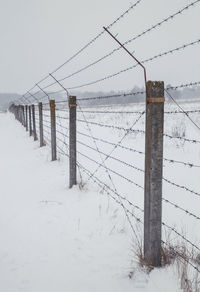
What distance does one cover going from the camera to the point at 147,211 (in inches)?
106

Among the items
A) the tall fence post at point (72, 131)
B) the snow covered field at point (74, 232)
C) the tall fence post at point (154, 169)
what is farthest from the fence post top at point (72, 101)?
the tall fence post at point (154, 169)

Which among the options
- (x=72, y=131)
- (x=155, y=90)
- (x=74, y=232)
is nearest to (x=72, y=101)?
(x=72, y=131)

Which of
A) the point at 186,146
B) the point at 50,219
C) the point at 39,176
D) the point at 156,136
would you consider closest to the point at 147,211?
the point at 156,136

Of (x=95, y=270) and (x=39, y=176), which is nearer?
(x=95, y=270)

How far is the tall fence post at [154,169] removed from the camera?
2533 mm

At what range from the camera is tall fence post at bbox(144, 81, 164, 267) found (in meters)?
2.53

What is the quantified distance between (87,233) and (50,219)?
2.28ft

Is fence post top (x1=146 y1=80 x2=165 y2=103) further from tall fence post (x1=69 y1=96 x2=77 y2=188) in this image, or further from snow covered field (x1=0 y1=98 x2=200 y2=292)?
tall fence post (x1=69 y1=96 x2=77 y2=188)

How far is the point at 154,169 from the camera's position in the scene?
8.50 ft

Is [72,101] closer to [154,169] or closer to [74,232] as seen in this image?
[74,232]

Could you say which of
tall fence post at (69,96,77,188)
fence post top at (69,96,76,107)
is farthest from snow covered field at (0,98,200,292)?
fence post top at (69,96,76,107)

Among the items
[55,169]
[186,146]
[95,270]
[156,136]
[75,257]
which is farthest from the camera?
[186,146]

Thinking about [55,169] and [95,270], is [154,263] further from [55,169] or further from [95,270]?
[55,169]

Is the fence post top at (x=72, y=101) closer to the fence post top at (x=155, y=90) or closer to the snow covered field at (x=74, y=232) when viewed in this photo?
the snow covered field at (x=74, y=232)
